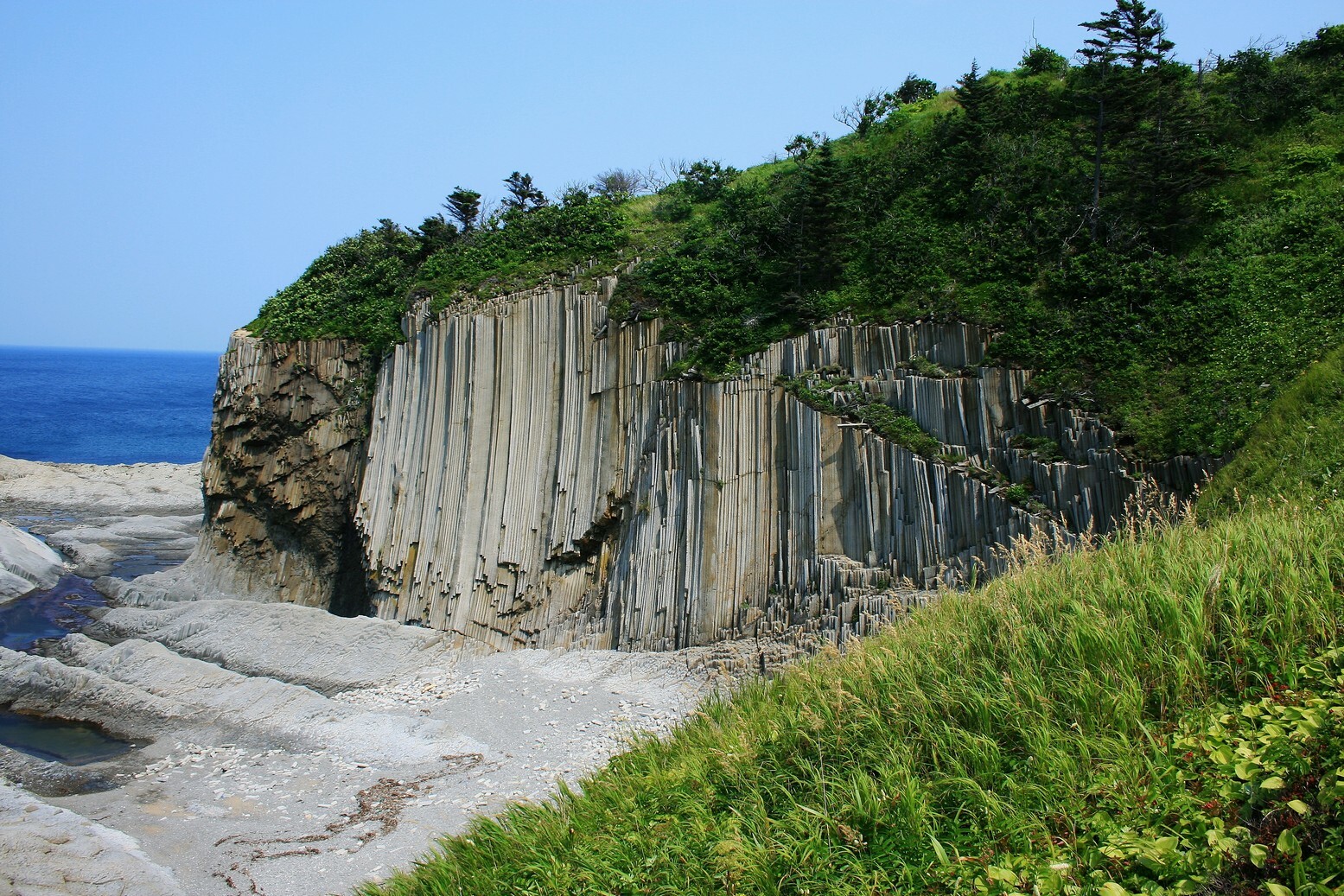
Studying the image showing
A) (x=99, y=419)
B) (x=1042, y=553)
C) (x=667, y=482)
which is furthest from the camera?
(x=99, y=419)

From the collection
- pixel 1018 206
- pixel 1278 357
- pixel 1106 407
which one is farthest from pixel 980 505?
pixel 1018 206

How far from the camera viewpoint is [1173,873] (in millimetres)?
4438

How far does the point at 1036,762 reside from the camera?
559cm

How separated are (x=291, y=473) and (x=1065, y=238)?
71.9 ft

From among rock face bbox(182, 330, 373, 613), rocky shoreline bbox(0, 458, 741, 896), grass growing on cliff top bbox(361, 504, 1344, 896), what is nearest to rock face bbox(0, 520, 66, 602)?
rock face bbox(182, 330, 373, 613)

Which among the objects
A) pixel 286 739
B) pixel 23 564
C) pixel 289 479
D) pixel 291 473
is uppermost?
pixel 291 473

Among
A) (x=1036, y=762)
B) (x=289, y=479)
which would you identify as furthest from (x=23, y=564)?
(x=1036, y=762)

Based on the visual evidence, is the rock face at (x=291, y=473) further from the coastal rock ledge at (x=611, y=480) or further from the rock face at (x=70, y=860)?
the rock face at (x=70, y=860)

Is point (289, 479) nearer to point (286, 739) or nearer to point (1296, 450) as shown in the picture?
point (286, 739)

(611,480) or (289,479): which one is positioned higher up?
(611,480)

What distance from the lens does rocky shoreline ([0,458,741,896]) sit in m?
12.7

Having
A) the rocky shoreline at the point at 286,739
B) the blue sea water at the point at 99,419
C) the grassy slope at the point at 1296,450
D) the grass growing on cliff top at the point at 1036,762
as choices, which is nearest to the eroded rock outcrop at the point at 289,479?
the rocky shoreline at the point at 286,739

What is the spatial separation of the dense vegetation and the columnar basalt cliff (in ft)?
3.03

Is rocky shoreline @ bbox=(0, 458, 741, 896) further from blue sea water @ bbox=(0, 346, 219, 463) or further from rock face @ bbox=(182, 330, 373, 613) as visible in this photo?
blue sea water @ bbox=(0, 346, 219, 463)
